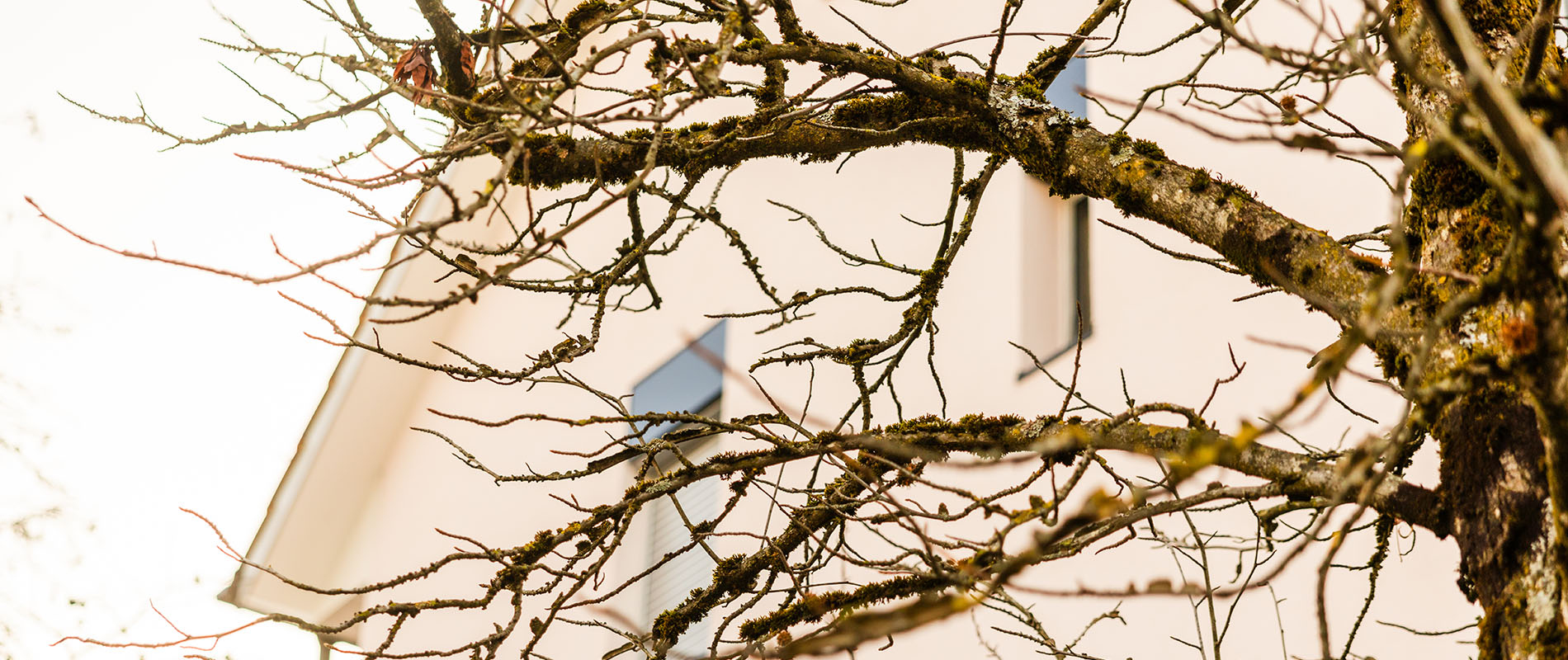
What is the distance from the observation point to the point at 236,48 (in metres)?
2.93

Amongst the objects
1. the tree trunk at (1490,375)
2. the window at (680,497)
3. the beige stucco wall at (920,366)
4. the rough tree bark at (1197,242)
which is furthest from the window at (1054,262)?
the tree trunk at (1490,375)

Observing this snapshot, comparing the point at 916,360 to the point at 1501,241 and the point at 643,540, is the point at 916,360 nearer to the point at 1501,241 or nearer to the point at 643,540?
the point at 643,540

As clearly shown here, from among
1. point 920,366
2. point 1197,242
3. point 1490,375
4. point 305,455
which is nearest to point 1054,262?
point 920,366

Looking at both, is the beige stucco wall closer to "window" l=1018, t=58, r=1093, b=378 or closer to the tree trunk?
"window" l=1018, t=58, r=1093, b=378

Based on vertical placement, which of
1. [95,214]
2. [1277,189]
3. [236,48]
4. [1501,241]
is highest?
[95,214]

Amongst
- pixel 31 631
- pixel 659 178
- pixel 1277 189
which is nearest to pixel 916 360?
pixel 1277 189

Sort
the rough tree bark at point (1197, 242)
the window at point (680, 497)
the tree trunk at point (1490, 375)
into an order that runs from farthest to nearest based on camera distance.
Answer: the window at point (680, 497), the tree trunk at point (1490, 375), the rough tree bark at point (1197, 242)

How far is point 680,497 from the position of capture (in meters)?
6.73

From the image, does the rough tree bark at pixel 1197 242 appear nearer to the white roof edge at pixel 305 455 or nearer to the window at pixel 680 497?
the window at pixel 680 497

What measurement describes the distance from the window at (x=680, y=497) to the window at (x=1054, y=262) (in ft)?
6.63

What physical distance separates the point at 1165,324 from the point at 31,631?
9265 mm

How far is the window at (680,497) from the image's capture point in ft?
20.7

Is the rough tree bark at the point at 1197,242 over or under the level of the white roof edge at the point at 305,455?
under

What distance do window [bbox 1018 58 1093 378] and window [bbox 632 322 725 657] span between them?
2021mm
